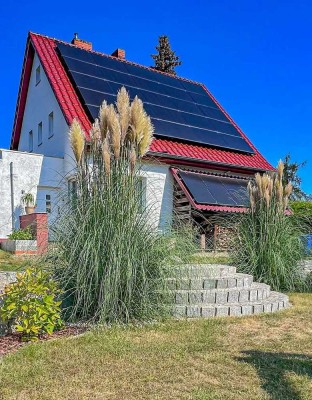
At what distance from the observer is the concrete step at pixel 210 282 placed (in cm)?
463

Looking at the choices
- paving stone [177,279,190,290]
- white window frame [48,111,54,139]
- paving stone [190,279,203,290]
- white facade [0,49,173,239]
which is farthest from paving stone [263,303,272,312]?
white window frame [48,111,54,139]

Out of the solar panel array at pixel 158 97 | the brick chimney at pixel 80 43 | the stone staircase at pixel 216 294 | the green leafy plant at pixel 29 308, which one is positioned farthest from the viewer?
the brick chimney at pixel 80 43

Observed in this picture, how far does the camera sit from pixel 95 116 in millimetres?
12078

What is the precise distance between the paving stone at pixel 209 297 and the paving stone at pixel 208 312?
17 cm

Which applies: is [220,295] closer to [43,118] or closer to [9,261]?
[9,261]

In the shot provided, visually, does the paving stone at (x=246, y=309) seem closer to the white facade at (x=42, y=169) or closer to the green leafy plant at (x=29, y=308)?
the green leafy plant at (x=29, y=308)

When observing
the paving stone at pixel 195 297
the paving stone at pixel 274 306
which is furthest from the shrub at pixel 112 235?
the paving stone at pixel 274 306

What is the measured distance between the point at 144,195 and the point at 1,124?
50.0 ft

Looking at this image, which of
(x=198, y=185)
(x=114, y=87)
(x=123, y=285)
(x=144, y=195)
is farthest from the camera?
(x=114, y=87)

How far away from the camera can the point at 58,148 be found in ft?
43.3

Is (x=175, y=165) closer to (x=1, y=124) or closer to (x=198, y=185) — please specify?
(x=198, y=185)

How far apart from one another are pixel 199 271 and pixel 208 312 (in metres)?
0.50

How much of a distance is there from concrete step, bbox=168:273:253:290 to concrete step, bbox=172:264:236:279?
41 millimetres

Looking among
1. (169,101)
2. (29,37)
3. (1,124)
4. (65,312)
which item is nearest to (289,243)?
(65,312)
